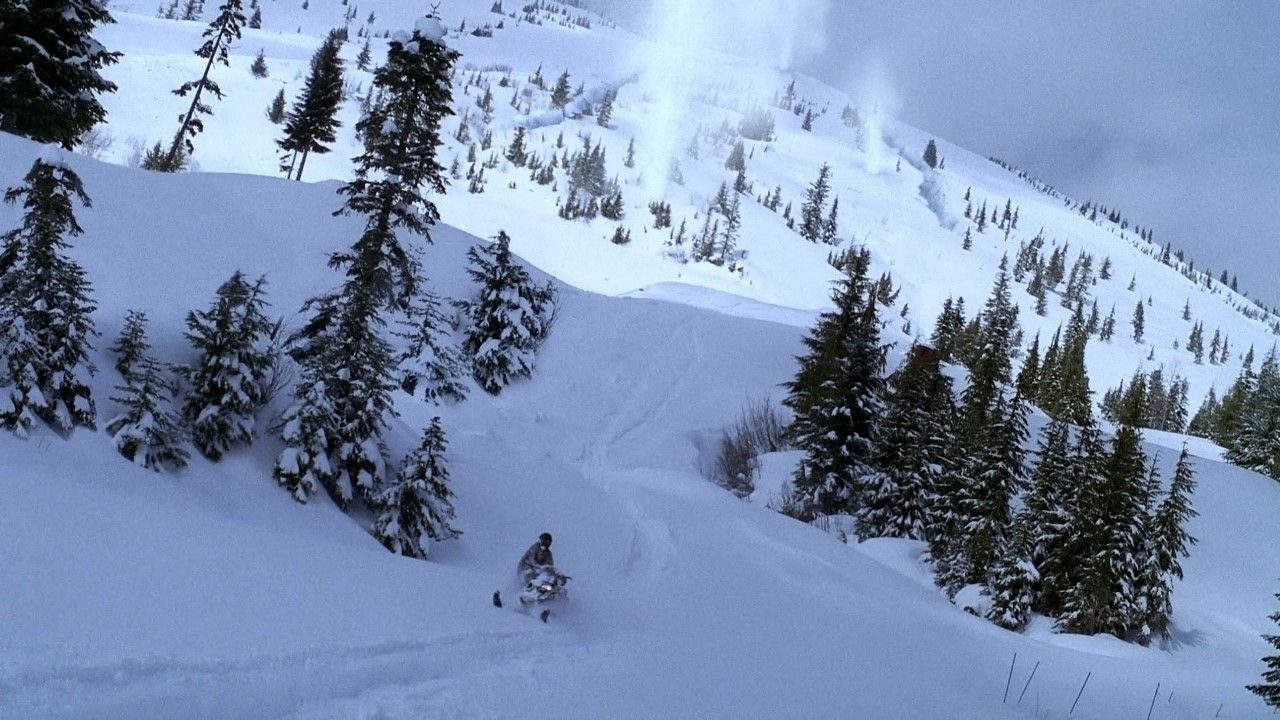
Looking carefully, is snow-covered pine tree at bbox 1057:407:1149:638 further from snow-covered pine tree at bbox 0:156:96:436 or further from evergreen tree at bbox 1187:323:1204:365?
evergreen tree at bbox 1187:323:1204:365

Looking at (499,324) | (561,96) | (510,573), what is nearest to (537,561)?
(510,573)

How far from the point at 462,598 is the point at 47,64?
25.4m

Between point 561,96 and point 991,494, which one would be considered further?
point 561,96

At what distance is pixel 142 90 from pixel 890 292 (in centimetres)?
10151

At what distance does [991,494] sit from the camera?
1889cm

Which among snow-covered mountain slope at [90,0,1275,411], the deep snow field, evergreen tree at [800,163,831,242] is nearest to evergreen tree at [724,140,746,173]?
snow-covered mountain slope at [90,0,1275,411]

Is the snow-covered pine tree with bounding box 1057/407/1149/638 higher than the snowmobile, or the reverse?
the snow-covered pine tree with bounding box 1057/407/1149/638

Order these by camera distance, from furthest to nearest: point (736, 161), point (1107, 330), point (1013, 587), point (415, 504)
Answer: point (736, 161) < point (1107, 330) < point (1013, 587) < point (415, 504)

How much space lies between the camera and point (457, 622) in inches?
291

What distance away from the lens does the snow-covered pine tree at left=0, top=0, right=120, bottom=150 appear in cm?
2119

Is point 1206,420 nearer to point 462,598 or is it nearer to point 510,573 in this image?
point 510,573

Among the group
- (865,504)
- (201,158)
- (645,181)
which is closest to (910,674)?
(865,504)

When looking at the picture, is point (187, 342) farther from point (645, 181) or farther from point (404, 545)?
point (645, 181)

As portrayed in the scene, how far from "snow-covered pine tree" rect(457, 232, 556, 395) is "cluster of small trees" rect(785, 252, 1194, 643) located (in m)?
12.0
